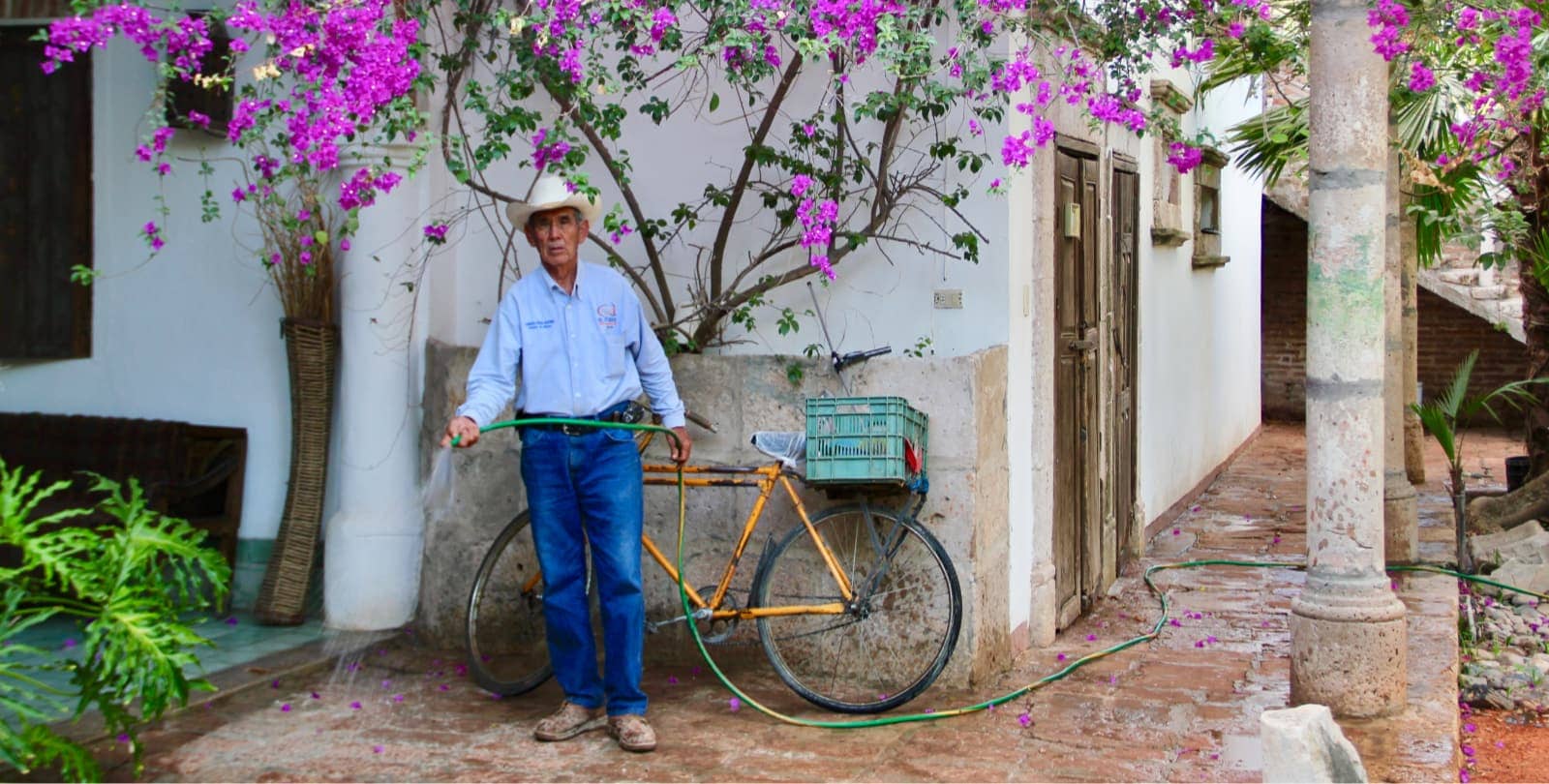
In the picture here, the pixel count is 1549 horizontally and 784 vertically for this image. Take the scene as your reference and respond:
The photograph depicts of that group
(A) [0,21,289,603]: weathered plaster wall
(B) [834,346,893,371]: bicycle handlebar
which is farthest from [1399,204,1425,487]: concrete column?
(A) [0,21,289,603]: weathered plaster wall

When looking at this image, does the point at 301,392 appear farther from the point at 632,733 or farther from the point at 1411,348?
the point at 1411,348

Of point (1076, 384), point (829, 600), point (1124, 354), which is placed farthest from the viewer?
point (1124, 354)

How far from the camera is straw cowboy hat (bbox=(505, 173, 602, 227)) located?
520 centimetres

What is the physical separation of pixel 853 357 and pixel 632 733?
1.59 meters

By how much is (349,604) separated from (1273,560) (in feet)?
16.8

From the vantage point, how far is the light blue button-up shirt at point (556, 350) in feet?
17.0

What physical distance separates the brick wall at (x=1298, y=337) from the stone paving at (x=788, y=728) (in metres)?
Answer: 11.6

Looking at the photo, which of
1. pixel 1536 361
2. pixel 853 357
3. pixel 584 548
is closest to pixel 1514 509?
pixel 1536 361

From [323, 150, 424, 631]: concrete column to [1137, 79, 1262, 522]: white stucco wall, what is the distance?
3811 mm

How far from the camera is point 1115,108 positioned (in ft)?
19.0

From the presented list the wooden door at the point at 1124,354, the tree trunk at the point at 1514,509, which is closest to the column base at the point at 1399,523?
the tree trunk at the point at 1514,509

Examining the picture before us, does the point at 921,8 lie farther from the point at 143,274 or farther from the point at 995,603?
the point at 143,274

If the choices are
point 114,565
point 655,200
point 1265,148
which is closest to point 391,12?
point 655,200

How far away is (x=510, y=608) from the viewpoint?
20.3 ft
